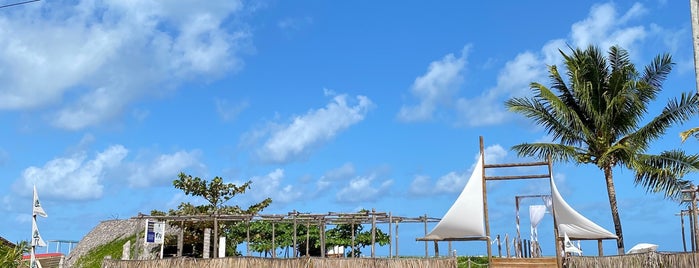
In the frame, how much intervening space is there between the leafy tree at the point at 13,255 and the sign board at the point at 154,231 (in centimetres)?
462

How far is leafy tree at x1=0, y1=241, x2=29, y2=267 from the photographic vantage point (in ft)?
43.3

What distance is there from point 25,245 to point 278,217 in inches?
254

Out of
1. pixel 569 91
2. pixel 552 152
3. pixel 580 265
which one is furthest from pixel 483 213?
pixel 569 91

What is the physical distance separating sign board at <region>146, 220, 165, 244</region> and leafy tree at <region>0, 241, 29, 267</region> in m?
4.62

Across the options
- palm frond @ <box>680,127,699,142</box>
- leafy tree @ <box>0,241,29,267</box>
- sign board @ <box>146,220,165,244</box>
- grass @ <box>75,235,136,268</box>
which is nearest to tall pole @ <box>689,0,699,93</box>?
palm frond @ <box>680,127,699,142</box>

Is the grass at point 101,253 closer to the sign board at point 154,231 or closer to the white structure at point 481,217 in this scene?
the sign board at point 154,231

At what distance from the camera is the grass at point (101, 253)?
25547 millimetres

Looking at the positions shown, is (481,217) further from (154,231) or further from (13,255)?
(154,231)

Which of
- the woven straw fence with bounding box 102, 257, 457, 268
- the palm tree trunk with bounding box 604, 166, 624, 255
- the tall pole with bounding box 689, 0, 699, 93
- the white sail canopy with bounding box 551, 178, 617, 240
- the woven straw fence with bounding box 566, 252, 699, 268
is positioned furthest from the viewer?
the palm tree trunk with bounding box 604, 166, 624, 255

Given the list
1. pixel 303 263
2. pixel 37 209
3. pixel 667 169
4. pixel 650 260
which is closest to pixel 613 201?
pixel 667 169

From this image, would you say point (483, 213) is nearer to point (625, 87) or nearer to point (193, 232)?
point (625, 87)

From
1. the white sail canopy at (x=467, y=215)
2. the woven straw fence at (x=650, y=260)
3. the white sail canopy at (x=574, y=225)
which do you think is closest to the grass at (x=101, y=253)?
the white sail canopy at (x=467, y=215)

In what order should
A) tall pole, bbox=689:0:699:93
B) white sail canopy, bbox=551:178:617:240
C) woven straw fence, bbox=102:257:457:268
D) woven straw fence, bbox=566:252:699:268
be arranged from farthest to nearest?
white sail canopy, bbox=551:178:617:240 < woven straw fence, bbox=102:257:457:268 < woven straw fence, bbox=566:252:699:268 < tall pole, bbox=689:0:699:93

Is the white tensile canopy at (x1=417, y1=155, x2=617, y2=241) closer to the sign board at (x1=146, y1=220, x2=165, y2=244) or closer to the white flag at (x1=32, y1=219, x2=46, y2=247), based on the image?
the white flag at (x1=32, y1=219, x2=46, y2=247)
